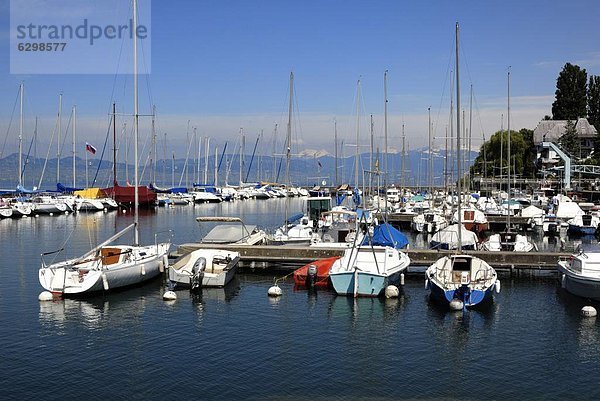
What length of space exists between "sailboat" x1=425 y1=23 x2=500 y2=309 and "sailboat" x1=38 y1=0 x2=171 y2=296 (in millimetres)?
15598

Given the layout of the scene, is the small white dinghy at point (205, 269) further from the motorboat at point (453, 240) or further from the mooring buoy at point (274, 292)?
the motorboat at point (453, 240)

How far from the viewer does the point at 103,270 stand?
111 ft

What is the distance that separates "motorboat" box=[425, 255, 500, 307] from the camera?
31.0 m

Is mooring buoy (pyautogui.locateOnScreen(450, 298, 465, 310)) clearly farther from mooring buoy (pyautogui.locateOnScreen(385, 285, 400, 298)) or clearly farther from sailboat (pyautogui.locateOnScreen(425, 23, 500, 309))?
mooring buoy (pyautogui.locateOnScreen(385, 285, 400, 298))

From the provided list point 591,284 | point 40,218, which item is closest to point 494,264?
point 591,284

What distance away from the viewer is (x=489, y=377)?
73.9 ft

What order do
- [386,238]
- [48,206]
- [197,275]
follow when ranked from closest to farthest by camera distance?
[197,275] → [386,238] → [48,206]

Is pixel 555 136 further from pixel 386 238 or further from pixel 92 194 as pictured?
pixel 386 238

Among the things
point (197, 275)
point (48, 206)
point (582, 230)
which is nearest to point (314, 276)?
point (197, 275)

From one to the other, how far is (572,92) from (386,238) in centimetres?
10457

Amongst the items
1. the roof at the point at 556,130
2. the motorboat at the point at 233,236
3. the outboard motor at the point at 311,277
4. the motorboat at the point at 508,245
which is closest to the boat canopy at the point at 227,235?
the motorboat at the point at 233,236

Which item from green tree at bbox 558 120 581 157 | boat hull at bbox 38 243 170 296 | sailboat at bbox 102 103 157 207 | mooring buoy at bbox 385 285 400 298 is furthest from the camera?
green tree at bbox 558 120 581 157

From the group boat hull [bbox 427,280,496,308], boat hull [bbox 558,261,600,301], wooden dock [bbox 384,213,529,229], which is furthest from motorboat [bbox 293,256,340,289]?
wooden dock [bbox 384,213,529,229]

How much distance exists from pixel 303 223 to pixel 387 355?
103ft
